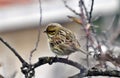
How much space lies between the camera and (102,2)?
31.0ft

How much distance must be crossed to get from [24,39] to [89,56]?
692cm

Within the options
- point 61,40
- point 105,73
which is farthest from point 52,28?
point 105,73

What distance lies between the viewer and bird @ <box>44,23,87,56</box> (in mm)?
1989

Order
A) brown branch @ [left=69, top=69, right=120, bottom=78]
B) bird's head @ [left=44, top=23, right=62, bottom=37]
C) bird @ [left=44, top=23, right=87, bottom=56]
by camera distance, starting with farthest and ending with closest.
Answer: bird @ [left=44, top=23, right=87, bottom=56]
bird's head @ [left=44, top=23, right=62, bottom=37]
brown branch @ [left=69, top=69, right=120, bottom=78]

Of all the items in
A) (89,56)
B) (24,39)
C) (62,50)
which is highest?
(89,56)

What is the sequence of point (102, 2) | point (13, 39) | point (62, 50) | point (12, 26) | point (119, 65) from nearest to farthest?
point (119, 65), point (62, 50), point (13, 39), point (12, 26), point (102, 2)

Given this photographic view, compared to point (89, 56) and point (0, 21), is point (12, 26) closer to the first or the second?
point (0, 21)

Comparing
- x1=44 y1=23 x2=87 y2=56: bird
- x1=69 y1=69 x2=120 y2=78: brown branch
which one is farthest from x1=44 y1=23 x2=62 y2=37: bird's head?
x1=69 y1=69 x2=120 y2=78: brown branch

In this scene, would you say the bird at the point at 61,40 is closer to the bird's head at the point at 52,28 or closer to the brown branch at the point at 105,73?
the bird's head at the point at 52,28

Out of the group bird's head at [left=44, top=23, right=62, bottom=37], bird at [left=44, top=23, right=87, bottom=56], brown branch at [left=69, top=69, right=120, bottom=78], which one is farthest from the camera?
bird at [left=44, top=23, right=87, bottom=56]

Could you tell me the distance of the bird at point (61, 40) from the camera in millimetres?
→ 1989

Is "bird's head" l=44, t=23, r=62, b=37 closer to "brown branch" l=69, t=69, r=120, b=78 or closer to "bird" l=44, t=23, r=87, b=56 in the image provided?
"bird" l=44, t=23, r=87, b=56

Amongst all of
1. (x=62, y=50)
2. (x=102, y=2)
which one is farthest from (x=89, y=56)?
(x=102, y=2)

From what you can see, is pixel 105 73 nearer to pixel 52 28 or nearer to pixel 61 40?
pixel 52 28
